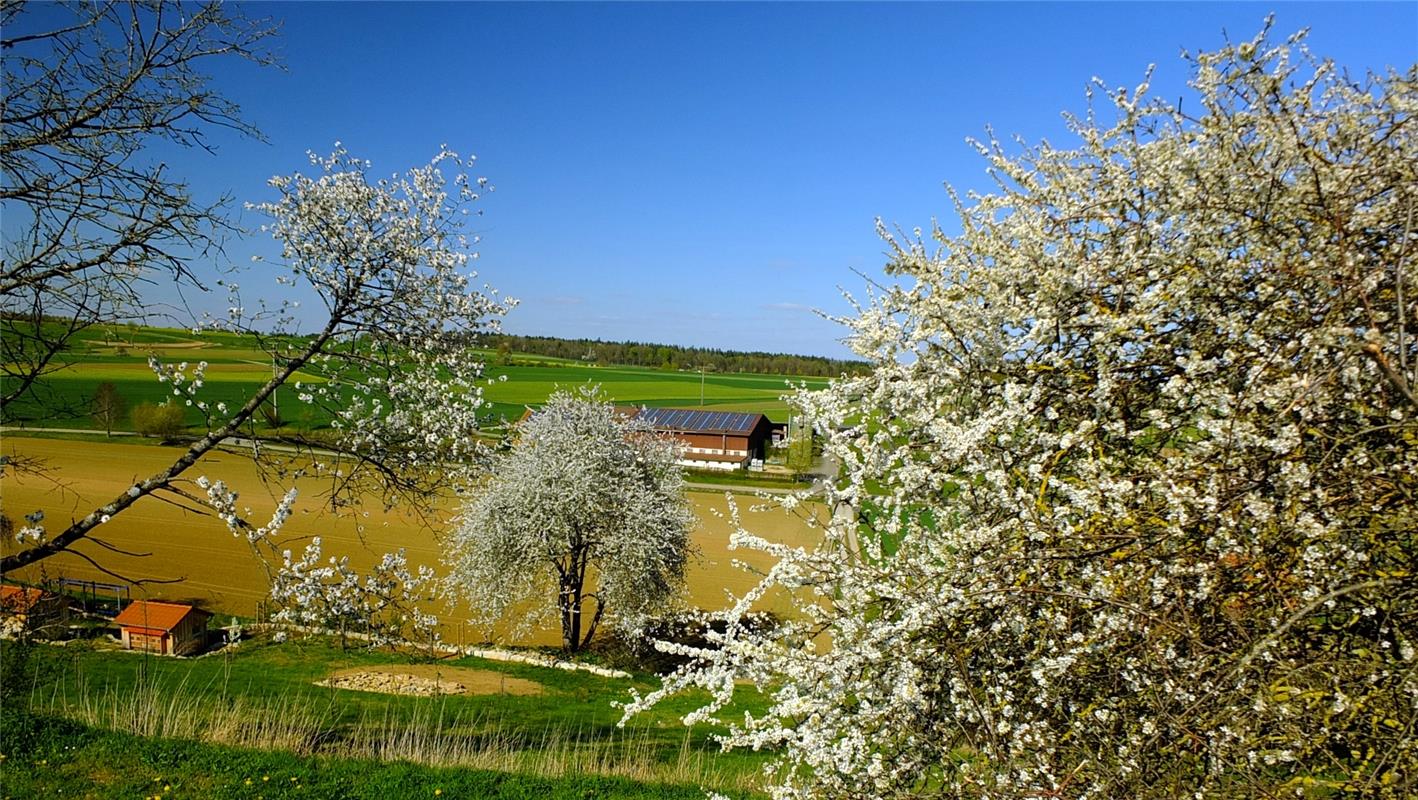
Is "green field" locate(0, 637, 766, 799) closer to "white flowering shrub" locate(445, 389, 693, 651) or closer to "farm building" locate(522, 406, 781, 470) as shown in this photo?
"white flowering shrub" locate(445, 389, 693, 651)

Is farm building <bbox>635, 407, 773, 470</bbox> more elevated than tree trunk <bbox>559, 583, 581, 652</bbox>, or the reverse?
farm building <bbox>635, 407, 773, 470</bbox>

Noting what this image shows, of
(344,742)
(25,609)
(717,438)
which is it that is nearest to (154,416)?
(717,438)

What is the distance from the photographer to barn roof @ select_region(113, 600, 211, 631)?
16828mm

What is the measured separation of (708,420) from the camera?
58.4m

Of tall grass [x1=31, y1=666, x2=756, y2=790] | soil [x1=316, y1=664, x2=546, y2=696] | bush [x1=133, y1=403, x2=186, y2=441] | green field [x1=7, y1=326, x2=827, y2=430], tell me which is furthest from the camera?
bush [x1=133, y1=403, x2=186, y2=441]

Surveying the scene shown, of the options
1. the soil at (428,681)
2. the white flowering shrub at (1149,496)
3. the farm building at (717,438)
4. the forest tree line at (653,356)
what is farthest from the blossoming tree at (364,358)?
the forest tree line at (653,356)

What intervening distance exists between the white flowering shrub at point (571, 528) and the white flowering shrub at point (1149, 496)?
52.6ft

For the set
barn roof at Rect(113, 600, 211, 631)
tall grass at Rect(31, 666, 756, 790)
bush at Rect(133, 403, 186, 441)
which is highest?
tall grass at Rect(31, 666, 756, 790)

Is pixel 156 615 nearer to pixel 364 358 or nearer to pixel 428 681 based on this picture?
pixel 428 681

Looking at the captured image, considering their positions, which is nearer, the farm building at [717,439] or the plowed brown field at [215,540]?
the plowed brown field at [215,540]

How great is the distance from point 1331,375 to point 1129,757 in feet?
4.41

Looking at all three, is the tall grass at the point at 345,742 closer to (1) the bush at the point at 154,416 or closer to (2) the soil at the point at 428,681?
(2) the soil at the point at 428,681

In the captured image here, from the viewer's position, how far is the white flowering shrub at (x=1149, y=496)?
83.8 inches

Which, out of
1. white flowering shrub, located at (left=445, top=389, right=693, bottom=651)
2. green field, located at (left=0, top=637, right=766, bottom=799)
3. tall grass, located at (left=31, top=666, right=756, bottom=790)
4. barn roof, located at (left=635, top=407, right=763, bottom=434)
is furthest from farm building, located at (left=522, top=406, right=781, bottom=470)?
tall grass, located at (left=31, top=666, right=756, bottom=790)
